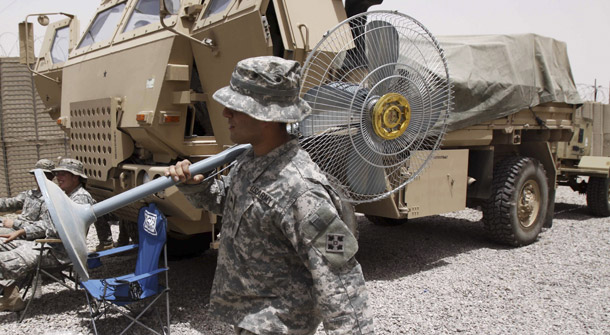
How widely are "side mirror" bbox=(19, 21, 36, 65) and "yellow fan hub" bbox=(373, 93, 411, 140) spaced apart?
353 cm

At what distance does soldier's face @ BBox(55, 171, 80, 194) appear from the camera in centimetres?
427

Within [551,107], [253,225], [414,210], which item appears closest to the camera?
[253,225]

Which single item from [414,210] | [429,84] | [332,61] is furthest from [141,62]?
[414,210]

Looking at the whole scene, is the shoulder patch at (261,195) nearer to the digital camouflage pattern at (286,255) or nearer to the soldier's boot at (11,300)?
the digital camouflage pattern at (286,255)

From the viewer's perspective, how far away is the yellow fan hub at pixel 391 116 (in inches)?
136

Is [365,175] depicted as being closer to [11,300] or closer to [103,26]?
[11,300]

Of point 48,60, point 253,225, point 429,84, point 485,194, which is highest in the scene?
point 48,60

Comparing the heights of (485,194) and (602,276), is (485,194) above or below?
above

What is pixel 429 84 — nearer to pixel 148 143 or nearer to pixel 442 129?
pixel 442 129

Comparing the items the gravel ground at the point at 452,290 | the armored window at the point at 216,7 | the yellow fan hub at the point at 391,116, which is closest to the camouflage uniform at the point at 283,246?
the yellow fan hub at the point at 391,116

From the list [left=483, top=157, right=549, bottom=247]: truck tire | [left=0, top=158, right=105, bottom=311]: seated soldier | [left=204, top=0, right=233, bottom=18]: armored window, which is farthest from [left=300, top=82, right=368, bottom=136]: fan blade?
[left=483, top=157, right=549, bottom=247]: truck tire

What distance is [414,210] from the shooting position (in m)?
4.73

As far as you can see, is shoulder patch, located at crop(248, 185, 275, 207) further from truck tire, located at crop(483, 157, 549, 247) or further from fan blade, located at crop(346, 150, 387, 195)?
truck tire, located at crop(483, 157, 549, 247)

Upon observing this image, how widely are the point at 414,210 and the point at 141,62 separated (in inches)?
96.4
